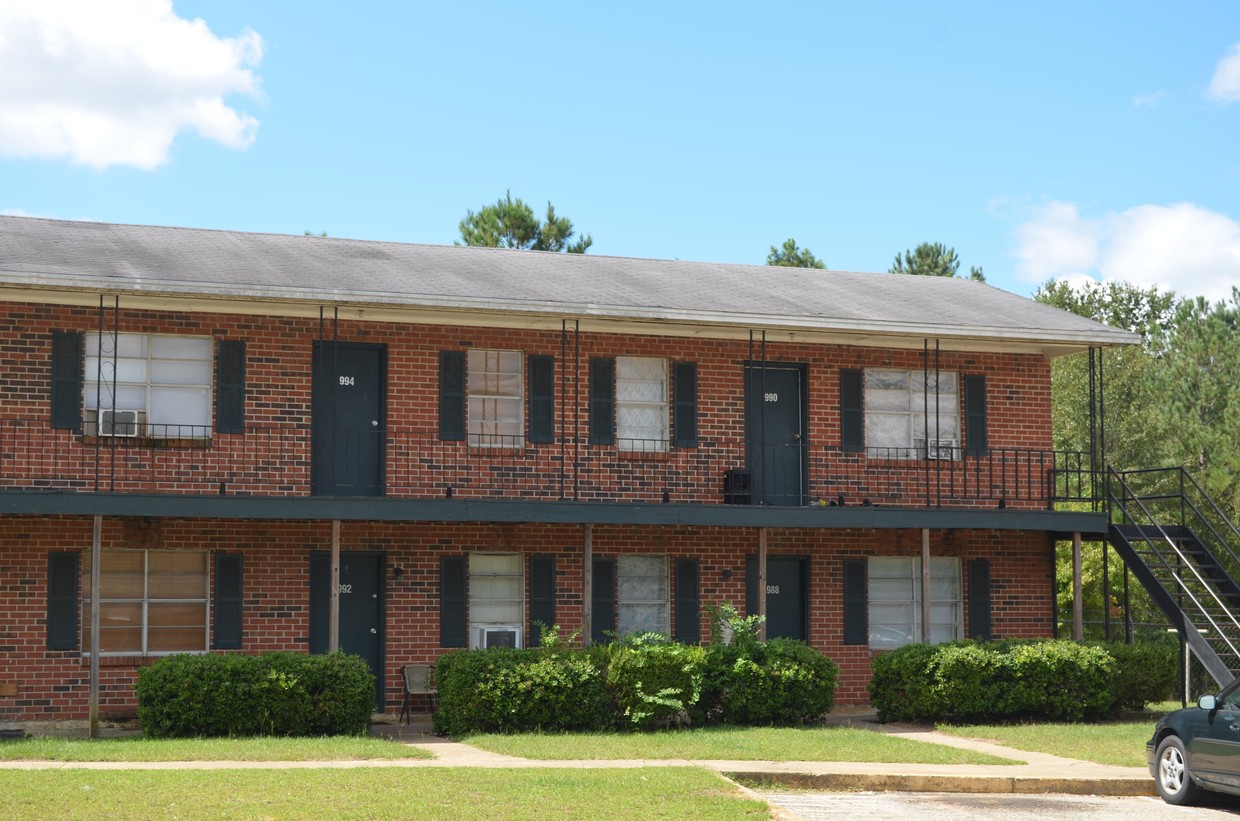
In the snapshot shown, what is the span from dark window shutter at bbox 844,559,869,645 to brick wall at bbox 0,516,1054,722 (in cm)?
11

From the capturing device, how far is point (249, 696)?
57.8 ft

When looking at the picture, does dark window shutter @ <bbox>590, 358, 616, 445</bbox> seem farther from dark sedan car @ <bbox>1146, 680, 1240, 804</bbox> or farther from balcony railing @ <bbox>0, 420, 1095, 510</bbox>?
dark sedan car @ <bbox>1146, 680, 1240, 804</bbox>

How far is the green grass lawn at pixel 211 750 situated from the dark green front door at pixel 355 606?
3.70m

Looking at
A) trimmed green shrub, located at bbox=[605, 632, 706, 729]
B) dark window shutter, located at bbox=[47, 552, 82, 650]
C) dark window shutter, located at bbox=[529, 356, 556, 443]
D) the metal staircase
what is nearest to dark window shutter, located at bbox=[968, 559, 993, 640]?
the metal staircase

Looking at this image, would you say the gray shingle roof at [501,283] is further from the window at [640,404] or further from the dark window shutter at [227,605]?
the dark window shutter at [227,605]

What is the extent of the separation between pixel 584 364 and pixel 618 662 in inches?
191

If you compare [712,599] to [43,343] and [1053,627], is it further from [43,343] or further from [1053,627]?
[43,343]

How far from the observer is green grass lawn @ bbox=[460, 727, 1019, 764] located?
52.1ft

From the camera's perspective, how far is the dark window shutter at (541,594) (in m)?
21.4

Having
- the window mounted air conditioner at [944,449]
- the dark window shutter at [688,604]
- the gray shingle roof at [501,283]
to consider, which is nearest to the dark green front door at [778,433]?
the gray shingle roof at [501,283]

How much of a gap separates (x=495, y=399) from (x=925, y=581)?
621cm

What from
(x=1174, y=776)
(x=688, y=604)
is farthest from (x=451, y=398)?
(x=1174, y=776)

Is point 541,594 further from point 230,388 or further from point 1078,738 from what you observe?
point 1078,738

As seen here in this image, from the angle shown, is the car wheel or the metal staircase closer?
the car wheel
